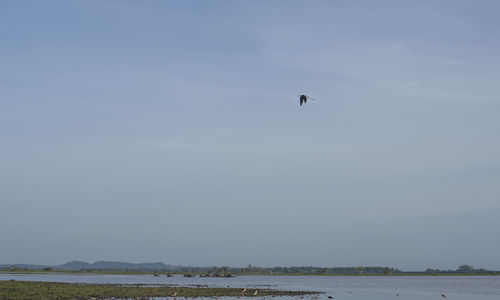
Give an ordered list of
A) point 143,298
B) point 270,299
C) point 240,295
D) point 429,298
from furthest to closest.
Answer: point 429,298 < point 240,295 < point 270,299 < point 143,298

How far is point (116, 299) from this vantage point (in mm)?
55531

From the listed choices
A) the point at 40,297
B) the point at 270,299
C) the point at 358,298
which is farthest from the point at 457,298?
the point at 40,297

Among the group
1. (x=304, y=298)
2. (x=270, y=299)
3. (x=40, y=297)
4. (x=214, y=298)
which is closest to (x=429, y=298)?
(x=304, y=298)

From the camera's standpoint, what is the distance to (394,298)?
71.8m

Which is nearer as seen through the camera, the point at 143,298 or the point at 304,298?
the point at 143,298

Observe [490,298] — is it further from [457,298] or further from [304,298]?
[304,298]

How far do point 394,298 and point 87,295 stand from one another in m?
36.2

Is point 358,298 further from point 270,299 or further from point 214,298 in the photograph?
point 214,298

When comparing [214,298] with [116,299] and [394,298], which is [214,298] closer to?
[116,299]

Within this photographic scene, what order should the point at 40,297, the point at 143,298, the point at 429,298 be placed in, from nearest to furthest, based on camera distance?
the point at 40,297, the point at 143,298, the point at 429,298

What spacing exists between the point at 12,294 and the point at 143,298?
12241 mm

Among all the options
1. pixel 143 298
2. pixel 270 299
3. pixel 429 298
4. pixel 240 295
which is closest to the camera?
pixel 143 298

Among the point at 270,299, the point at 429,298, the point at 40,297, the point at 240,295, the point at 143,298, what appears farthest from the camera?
the point at 429,298

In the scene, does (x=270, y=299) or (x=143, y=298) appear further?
(x=270, y=299)
